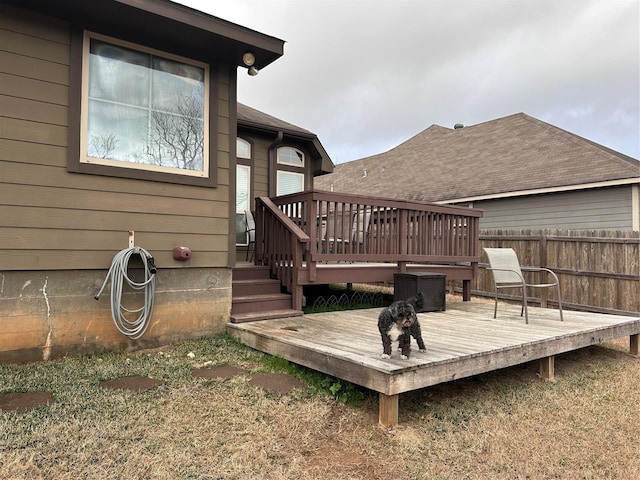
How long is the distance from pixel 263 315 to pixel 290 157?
381 centimetres

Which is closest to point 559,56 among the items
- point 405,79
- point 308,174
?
point 405,79

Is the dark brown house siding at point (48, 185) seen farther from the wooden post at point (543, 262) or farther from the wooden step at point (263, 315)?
the wooden post at point (543, 262)

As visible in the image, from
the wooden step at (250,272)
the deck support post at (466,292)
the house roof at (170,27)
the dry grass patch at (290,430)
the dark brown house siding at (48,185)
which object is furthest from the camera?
the deck support post at (466,292)

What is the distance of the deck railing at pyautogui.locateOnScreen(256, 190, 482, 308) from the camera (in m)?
4.62

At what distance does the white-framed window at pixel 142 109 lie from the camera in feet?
11.6

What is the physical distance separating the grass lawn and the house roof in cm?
284

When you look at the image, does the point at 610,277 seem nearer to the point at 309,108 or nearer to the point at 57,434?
the point at 57,434

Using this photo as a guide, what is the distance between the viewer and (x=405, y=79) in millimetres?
21516

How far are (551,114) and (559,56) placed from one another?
1634cm

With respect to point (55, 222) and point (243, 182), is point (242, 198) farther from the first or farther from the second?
point (55, 222)

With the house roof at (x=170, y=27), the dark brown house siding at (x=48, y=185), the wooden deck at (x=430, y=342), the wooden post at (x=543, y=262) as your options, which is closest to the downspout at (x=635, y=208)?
the wooden post at (x=543, y=262)

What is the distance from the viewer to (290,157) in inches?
290

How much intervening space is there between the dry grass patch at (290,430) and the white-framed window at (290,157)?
4558 mm

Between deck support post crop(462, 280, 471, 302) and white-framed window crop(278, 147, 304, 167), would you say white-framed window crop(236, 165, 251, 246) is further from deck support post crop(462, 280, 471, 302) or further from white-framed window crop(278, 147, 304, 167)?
deck support post crop(462, 280, 471, 302)
